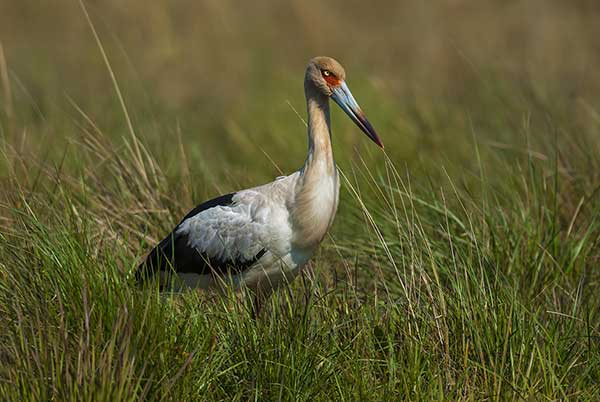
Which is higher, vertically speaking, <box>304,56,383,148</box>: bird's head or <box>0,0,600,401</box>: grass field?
<box>304,56,383,148</box>: bird's head

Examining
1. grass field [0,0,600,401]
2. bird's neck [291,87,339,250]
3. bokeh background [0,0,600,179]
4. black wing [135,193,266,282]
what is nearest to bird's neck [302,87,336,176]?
bird's neck [291,87,339,250]

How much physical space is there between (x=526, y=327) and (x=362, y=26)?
8.86 meters

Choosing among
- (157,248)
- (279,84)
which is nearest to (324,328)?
(157,248)

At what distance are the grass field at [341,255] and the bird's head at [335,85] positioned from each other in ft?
1.04

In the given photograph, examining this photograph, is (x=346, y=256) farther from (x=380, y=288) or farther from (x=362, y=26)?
(x=362, y=26)

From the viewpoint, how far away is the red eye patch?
15.9 ft

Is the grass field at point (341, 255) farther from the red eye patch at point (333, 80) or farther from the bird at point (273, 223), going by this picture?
the red eye patch at point (333, 80)

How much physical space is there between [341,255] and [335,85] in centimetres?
74

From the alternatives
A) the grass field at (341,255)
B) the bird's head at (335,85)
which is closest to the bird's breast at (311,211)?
the grass field at (341,255)

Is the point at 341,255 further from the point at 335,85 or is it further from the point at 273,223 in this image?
the point at 335,85

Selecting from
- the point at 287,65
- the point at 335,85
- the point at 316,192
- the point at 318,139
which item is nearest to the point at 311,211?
the point at 316,192

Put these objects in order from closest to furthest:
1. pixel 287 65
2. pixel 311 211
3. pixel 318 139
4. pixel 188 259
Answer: pixel 311 211 < pixel 318 139 < pixel 188 259 < pixel 287 65

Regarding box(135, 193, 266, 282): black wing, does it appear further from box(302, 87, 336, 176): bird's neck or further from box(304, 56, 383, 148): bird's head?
box(304, 56, 383, 148): bird's head

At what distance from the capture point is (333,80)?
4.84m
